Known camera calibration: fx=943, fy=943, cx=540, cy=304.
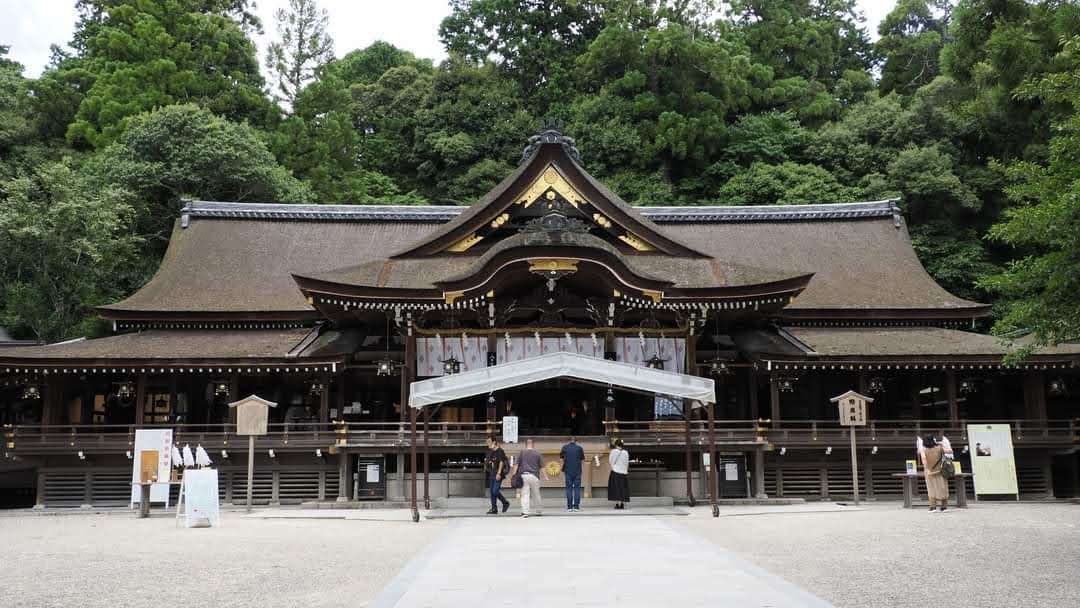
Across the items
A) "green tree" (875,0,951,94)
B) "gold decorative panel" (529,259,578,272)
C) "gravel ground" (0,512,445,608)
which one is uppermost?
"green tree" (875,0,951,94)

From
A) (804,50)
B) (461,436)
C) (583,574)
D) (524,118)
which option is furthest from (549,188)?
(804,50)

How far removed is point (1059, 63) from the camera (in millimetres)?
→ 30891

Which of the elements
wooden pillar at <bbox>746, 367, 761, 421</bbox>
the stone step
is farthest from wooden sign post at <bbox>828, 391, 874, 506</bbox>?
the stone step

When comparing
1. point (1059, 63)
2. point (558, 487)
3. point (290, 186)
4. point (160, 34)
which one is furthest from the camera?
point (160, 34)

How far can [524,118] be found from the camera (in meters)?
49.7

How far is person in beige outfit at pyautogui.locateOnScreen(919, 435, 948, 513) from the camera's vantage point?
19.1 metres

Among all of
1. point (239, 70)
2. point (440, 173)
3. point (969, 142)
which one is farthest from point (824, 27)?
point (239, 70)

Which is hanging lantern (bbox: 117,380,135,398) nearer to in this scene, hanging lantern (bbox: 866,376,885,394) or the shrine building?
the shrine building

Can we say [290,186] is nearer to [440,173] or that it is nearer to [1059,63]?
[440,173]

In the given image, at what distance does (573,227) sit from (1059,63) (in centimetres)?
1925

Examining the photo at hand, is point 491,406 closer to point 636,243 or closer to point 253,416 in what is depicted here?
point 253,416

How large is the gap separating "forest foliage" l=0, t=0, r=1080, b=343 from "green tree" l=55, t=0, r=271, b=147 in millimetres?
104

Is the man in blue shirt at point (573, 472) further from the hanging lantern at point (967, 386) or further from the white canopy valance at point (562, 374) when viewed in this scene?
the hanging lantern at point (967, 386)

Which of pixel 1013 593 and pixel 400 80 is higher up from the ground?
pixel 400 80
